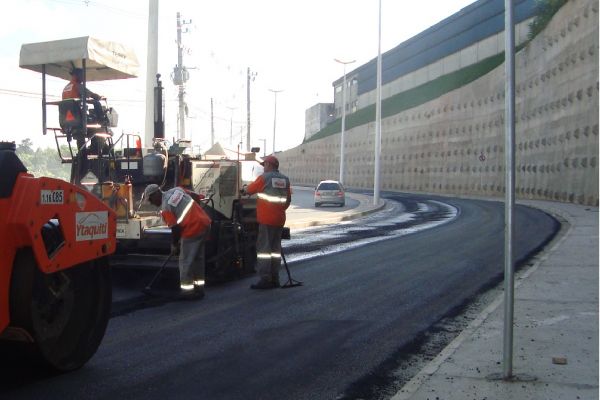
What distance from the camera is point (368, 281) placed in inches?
402

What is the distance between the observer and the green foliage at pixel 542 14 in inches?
1643

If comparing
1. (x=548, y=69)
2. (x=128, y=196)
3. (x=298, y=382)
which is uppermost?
(x=548, y=69)

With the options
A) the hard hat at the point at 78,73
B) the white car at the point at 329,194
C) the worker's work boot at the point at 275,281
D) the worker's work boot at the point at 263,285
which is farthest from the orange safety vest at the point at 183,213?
the white car at the point at 329,194

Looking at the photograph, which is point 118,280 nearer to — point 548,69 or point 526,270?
point 526,270

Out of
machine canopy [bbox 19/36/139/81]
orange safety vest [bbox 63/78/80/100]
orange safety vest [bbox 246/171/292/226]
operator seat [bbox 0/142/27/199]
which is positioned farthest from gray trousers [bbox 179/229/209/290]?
operator seat [bbox 0/142/27/199]

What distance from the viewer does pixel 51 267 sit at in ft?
14.9

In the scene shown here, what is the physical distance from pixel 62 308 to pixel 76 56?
4.58 meters

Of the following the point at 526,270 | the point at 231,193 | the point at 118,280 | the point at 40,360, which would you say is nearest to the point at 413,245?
the point at 526,270

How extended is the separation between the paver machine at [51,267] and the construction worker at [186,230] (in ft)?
9.26

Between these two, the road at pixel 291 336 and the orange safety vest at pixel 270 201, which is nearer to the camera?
the road at pixel 291 336

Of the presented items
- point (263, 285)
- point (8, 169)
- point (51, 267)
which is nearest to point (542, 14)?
point (263, 285)

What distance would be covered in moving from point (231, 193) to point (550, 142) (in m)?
30.1

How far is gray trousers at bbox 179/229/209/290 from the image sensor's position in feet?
27.9

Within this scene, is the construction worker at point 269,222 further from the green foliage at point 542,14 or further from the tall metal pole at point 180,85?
the green foliage at point 542,14
